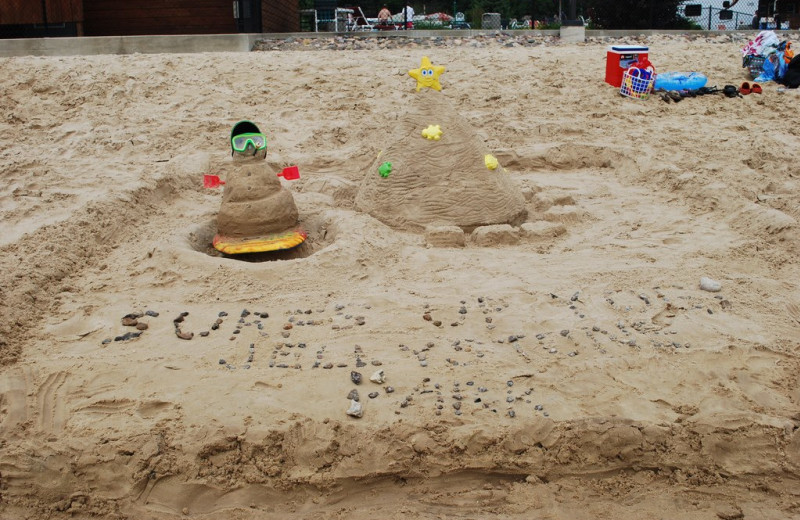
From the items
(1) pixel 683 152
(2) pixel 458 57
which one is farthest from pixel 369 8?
(1) pixel 683 152

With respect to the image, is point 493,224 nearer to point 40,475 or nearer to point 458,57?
point 40,475

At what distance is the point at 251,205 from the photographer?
15.0 feet

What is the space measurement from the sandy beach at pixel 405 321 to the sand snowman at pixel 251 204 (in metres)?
0.25

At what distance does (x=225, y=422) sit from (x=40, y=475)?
72 centimetres

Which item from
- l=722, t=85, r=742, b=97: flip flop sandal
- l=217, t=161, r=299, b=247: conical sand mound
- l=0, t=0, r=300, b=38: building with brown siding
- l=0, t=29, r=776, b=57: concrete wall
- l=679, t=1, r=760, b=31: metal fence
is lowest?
l=217, t=161, r=299, b=247: conical sand mound

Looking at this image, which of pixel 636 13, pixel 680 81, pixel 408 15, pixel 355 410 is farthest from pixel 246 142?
pixel 636 13

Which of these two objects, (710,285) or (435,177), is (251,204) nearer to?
(435,177)

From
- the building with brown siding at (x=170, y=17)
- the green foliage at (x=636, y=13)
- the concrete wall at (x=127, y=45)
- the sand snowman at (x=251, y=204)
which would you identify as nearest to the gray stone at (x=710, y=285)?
the sand snowman at (x=251, y=204)

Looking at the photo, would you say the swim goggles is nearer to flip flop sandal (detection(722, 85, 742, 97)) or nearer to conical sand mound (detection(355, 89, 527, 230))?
conical sand mound (detection(355, 89, 527, 230))

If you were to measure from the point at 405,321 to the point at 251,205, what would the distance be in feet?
5.08

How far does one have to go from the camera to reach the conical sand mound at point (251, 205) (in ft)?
15.0

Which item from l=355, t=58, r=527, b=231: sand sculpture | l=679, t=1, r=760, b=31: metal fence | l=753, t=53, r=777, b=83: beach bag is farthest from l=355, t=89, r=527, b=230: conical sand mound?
l=679, t=1, r=760, b=31: metal fence

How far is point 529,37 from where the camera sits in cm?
1055

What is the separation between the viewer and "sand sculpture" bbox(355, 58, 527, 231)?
498 centimetres
